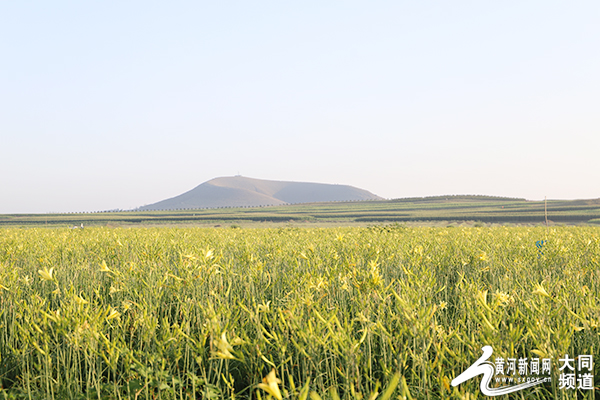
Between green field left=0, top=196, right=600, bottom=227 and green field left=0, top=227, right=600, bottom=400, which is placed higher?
green field left=0, top=227, right=600, bottom=400

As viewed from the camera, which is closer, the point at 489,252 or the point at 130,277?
the point at 130,277

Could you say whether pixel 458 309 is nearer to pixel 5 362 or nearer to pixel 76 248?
pixel 5 362

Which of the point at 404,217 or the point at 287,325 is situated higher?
the point at 287,325

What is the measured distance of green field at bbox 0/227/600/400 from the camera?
164 cm

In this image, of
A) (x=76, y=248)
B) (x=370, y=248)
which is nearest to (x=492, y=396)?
(x=370, y=248)

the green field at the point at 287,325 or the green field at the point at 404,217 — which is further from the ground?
the green field at the point at 287,325

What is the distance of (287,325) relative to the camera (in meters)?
1.74

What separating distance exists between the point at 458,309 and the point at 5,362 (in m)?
3.14

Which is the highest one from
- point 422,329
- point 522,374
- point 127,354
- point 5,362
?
point 422,329

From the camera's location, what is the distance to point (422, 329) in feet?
5.18

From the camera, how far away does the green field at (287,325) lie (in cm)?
164

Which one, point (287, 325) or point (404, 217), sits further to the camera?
point (404, 217)

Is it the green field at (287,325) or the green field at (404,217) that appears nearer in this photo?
the green field at (287,325)

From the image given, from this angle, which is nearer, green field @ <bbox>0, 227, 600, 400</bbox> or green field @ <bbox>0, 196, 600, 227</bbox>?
green field @ <bbox>0, 227, 600, 400</bbox>
